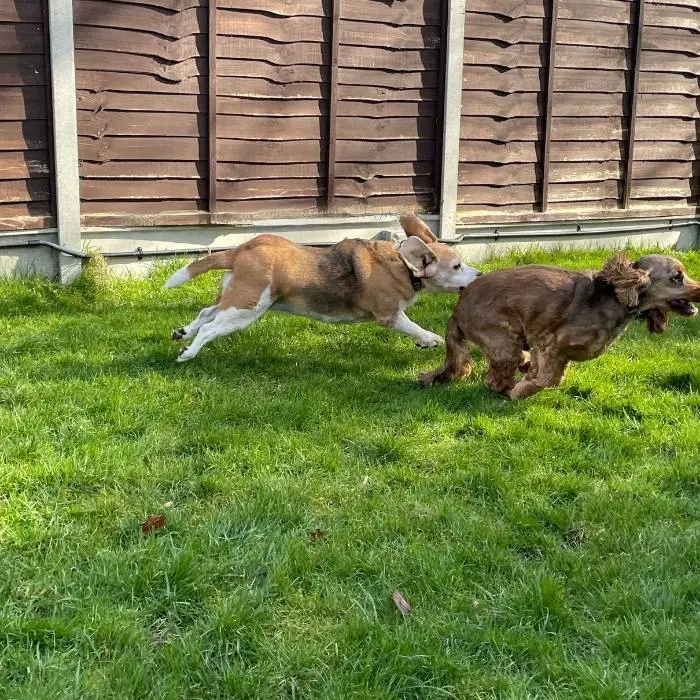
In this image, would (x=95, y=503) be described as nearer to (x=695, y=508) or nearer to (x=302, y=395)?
(x=302, y=395)

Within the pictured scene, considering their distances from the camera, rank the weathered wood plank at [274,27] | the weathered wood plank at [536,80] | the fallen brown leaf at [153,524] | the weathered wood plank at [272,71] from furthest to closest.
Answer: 1. the weathered wood plank at [536,80]
2. the weathered wood plank at [272,71]
3. the weathered wood plank at [274,27]
4. the fallen brown leaf at [153,524]

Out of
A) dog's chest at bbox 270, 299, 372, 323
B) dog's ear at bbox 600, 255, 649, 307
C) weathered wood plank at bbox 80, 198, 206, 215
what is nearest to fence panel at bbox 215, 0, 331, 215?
weathered wood plank at bbox 80, 198, 206, 215

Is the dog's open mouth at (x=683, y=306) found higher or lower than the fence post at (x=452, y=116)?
lower

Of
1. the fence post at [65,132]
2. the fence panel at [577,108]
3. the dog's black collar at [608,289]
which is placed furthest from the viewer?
the fence panel at [577,108]

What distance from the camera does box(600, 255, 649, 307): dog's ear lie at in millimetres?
5277

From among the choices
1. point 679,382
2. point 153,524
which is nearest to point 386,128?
point 679,382

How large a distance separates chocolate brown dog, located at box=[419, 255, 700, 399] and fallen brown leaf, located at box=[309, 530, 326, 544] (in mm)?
2309

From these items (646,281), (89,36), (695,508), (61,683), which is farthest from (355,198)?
(61,683)

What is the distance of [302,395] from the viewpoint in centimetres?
572

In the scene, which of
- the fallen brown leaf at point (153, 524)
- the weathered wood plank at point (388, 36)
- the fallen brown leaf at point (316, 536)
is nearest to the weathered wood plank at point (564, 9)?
the weathered wood plank at point (388, 36)

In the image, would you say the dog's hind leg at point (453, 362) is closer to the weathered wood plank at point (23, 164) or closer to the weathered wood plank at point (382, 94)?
the weathered wood plank at point (382, 94)

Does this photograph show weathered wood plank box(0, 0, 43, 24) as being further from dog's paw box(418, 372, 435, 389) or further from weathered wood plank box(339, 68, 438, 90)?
dog's paw box(418, 372, 435, 389)

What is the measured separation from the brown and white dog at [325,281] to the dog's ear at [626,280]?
5.04 feet

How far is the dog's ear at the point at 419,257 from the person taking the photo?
259 inches
